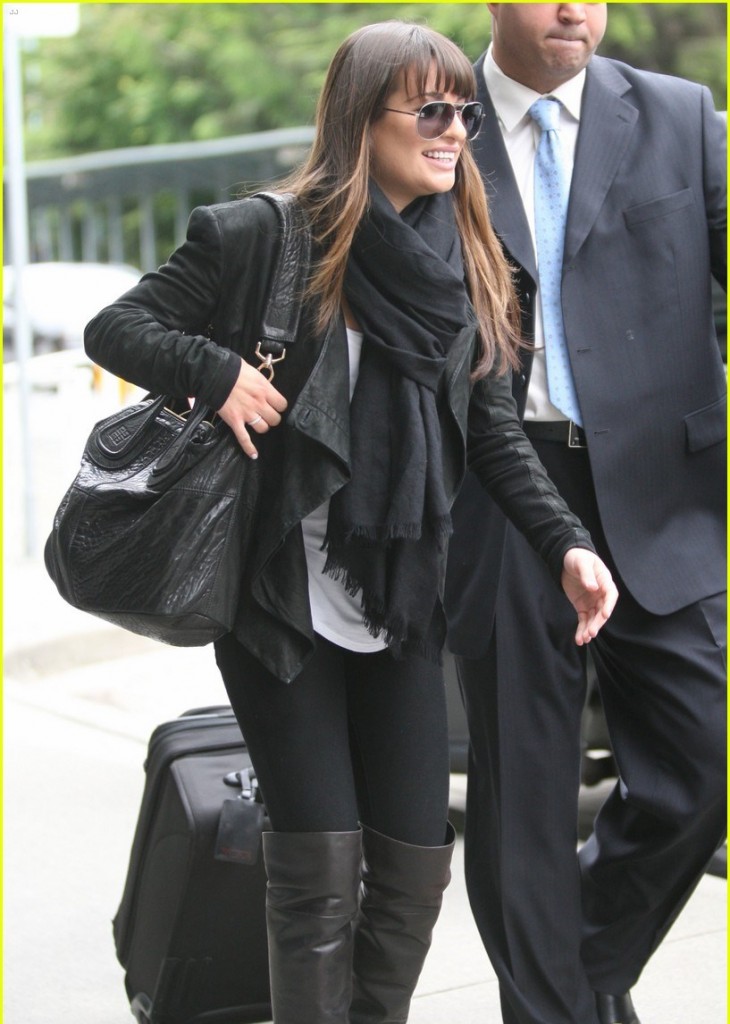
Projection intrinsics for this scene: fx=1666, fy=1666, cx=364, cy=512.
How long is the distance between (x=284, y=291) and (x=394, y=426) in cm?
27

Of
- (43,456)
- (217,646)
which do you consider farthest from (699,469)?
(43,456)

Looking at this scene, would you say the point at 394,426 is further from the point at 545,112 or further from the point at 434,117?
the point at 545,112

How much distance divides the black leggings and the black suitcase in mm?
545

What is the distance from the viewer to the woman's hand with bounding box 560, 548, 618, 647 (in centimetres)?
272

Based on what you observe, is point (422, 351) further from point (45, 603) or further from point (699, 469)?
point (45, 603)

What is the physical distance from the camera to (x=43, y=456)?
15562 mm

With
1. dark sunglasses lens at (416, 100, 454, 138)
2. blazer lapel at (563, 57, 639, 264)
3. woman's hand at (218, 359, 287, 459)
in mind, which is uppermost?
dark sunglasses lens at (416, 100, 454, 138)

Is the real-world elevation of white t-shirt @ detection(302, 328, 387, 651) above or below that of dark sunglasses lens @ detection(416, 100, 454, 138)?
below

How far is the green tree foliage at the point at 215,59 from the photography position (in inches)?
1155

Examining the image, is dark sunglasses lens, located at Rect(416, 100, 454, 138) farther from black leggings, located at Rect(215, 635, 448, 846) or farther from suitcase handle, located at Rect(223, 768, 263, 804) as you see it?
suitcase handle, located at Rect(223, 768, 263, 804)

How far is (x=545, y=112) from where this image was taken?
10.4ft

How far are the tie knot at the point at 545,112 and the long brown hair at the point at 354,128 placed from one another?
49 cm

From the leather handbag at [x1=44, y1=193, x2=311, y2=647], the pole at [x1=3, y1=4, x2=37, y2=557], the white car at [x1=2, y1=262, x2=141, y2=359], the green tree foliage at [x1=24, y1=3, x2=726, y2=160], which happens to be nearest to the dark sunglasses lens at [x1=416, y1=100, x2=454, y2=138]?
the leather handbag at [x1=44, y1=193, x2=311, y2=647]

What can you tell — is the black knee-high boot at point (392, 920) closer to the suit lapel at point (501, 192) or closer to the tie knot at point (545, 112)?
the suit lapel at point (501, 192)
